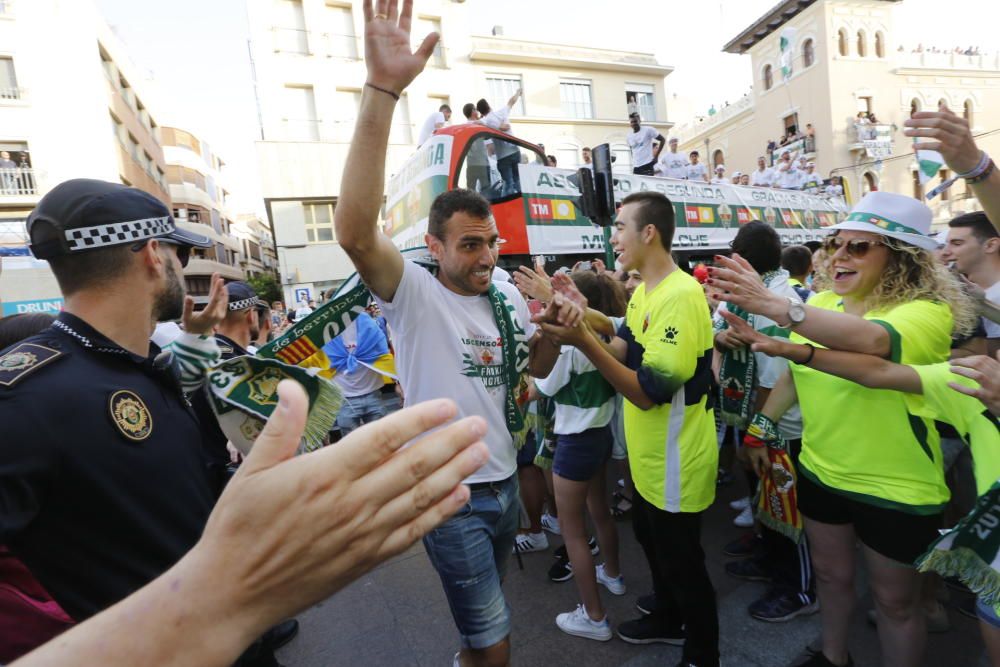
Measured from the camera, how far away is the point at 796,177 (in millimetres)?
15773

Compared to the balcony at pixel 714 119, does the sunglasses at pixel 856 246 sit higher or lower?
lower

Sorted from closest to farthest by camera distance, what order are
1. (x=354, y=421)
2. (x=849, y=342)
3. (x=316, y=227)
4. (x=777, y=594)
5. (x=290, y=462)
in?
(x=290, y=462) < (x=849, y=342) < (x=777, y=594) < (x=354, y=421) < (x=316, y=227)

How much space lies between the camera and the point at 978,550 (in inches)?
58.8

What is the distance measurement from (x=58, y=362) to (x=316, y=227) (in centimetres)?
2177

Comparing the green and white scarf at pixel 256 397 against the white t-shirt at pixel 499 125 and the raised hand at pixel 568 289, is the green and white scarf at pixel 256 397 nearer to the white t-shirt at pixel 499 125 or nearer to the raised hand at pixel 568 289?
the raised hand at pixel 568 289

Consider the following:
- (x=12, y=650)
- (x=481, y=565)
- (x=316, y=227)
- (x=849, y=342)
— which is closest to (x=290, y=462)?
(x=12, y=650)

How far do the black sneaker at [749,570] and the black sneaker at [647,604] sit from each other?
2.27 ft

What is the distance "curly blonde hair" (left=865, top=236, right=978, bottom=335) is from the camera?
200 centimetres

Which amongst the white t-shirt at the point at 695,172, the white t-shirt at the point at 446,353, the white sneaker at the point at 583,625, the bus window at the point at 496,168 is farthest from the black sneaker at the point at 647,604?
the white t-shirt at the point at 695,172

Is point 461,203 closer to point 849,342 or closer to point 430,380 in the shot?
point 430,380

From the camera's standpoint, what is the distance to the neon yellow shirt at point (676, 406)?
Result: 2211 millimetres

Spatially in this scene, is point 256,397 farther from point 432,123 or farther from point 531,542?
point 432,123

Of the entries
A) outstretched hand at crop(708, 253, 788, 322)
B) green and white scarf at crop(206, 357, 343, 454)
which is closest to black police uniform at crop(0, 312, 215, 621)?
green and white scarf at crop(206, 357, 343, 454)

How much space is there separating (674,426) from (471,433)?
177 cm
